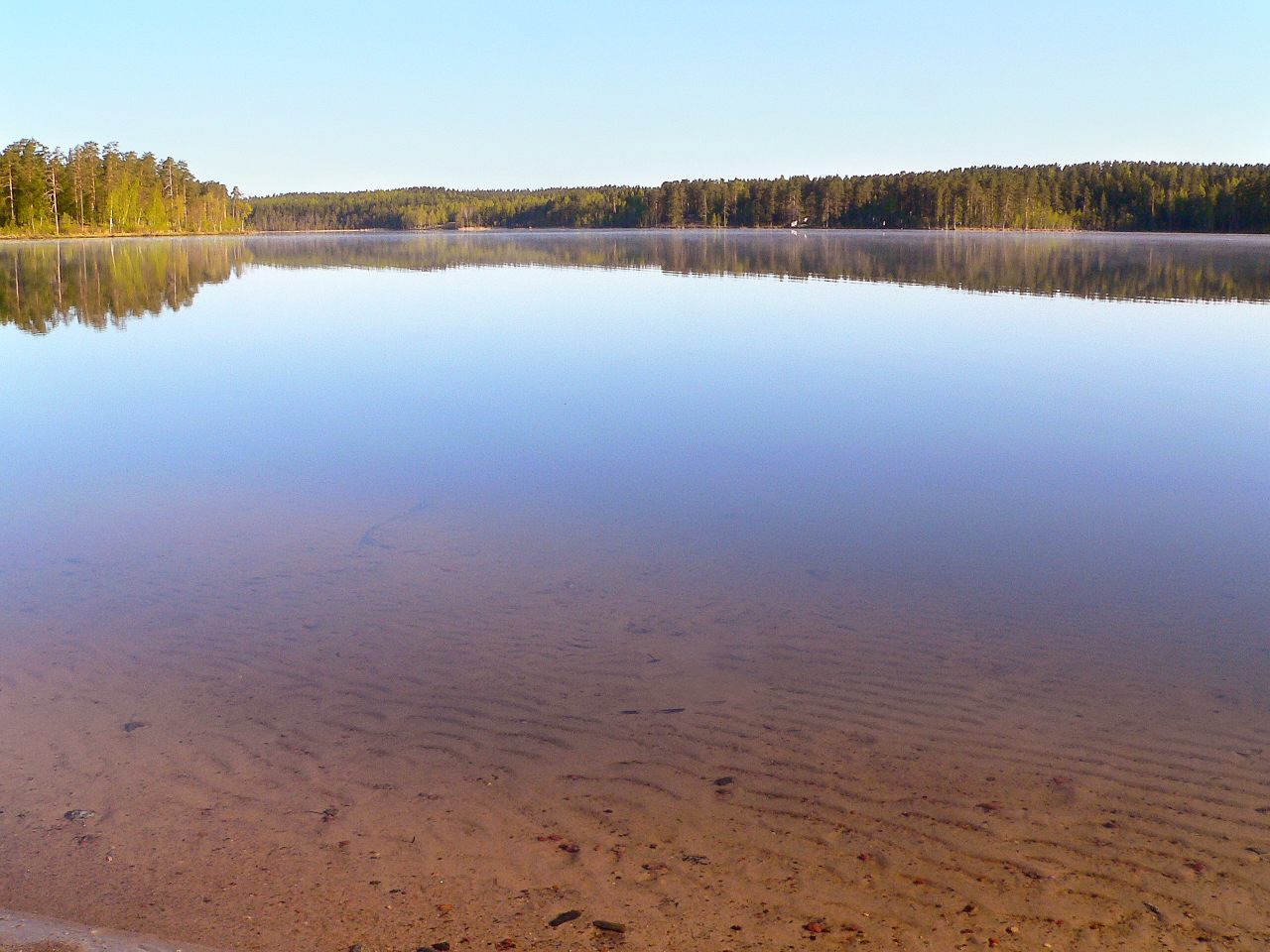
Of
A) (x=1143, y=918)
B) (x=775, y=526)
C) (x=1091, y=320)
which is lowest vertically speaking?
(x=1143, y=918)

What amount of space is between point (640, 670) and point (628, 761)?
0.93m

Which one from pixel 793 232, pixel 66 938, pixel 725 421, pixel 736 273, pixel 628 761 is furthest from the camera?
pixel 793 232

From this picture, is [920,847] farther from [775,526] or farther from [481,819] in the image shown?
[775,526]

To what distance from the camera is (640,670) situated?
17.8 ft

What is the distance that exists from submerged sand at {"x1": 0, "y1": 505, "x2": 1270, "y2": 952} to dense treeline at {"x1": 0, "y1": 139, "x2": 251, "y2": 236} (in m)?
87.8

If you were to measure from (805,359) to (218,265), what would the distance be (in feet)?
128

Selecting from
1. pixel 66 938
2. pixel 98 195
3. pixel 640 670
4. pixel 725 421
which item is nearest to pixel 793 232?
pixel 98 195

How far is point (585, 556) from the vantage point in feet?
23.7

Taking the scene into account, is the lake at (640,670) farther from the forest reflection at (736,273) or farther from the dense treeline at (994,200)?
the dense treeline at (994,200)

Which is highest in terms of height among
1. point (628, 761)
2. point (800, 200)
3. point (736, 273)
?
point (800, 200)

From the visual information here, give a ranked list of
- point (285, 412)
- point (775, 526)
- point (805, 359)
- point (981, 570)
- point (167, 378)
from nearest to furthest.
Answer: point (981, 570), point (775, 526), point (285, 412), point (167, 378), point (805, 359)

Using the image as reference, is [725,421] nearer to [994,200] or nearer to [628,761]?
[628,761]

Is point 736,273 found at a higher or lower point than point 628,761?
higher

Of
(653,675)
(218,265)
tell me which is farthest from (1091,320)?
(218,265)
